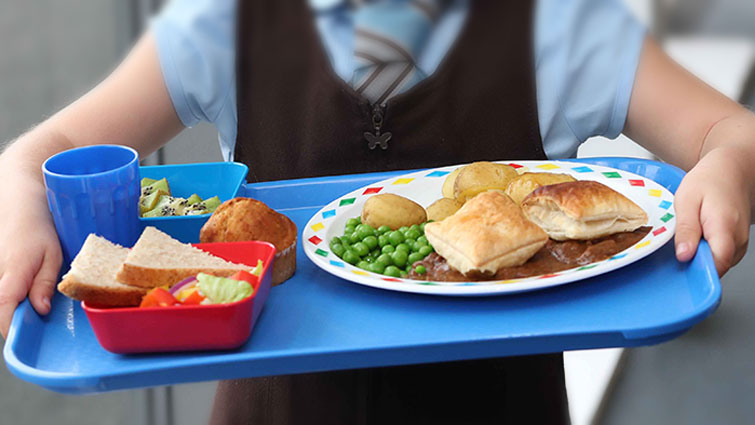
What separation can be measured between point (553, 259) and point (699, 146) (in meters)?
0.50

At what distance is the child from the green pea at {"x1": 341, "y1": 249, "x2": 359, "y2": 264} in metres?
0.42

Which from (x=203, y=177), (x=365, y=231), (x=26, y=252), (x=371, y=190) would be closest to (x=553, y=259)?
(x=365, y=231)

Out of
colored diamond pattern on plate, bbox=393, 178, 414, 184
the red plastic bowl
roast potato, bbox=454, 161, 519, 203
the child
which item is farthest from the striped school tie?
the red plastic bowl

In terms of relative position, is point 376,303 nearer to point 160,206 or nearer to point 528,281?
point 528,281

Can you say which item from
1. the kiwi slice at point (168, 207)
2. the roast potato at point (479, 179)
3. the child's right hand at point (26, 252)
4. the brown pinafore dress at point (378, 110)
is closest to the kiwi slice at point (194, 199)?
the kiwi slice at point (168, 207)

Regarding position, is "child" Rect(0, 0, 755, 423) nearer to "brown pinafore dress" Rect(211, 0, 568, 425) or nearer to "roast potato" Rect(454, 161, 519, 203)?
"brown pinafore dress" Rect(211, 0, 568, 425)

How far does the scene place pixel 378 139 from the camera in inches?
67.5

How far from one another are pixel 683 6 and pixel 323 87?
2229 millimetres

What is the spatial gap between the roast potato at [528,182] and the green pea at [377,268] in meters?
0.29

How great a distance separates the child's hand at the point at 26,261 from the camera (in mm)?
1177

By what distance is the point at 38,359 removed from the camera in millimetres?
1081

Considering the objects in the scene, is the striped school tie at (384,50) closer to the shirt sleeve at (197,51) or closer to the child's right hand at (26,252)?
the shirt sleeve at (197,51)

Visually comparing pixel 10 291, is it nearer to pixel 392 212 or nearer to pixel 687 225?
pixel 392 212

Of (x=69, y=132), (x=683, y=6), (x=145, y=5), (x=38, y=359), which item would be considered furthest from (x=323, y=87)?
(x=683, y=6)
